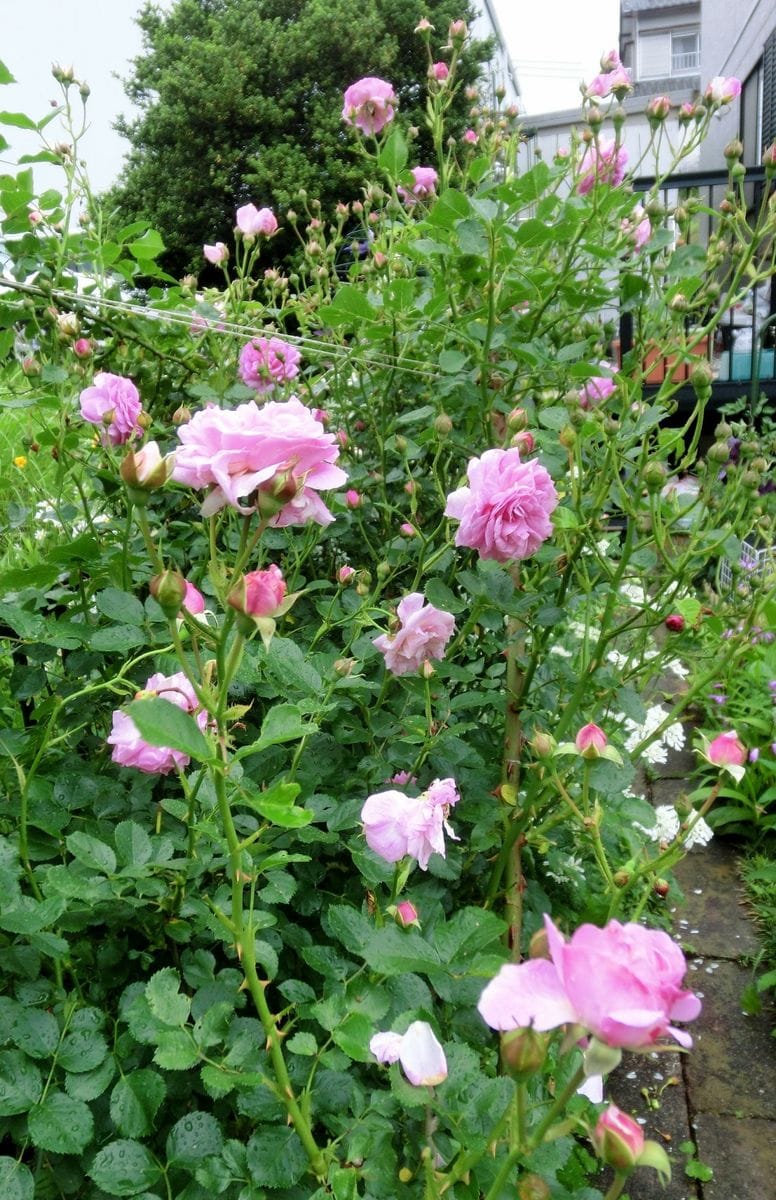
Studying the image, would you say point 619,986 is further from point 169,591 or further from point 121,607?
point 121,607

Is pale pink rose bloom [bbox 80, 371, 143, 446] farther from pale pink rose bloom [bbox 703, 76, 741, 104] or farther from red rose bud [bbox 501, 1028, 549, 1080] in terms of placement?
pale pink rose bloom [bbox 703, 76, 741, 104]

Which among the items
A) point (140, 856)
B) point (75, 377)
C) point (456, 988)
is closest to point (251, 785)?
point (140, 856)

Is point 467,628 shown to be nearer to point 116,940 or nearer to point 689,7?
point 116,940

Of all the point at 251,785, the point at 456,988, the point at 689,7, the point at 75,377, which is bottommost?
the point at 456,988

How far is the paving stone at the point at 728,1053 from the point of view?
1.52m

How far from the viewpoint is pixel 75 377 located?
47.6 inches

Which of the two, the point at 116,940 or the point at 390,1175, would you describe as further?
the point at 116,940

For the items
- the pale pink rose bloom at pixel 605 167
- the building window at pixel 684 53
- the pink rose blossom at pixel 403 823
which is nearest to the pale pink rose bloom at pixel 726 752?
the pink rose blossom at pixel 403 823

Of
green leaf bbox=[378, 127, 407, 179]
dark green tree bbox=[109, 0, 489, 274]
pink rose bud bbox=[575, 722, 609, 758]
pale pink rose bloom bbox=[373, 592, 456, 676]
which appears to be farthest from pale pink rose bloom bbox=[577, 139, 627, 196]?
dark green tree bbox=[109, 0, 489, 274]

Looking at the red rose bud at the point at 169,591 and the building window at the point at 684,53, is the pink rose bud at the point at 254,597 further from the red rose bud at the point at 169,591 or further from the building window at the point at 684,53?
the building window at the point at 684,53

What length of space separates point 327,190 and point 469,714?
8690 mm

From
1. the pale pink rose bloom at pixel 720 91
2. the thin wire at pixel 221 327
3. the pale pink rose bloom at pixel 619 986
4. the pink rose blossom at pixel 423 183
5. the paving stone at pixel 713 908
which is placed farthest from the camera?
the paving stone at pixel 713 908

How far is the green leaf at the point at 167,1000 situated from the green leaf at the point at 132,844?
4.6 inches

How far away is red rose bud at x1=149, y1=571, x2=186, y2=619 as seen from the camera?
528mm
